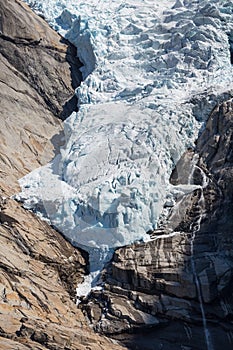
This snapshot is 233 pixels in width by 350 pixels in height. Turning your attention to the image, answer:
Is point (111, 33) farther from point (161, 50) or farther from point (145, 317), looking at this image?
point (145, 317)

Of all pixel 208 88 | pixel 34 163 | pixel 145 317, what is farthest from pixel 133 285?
pixel 208 88

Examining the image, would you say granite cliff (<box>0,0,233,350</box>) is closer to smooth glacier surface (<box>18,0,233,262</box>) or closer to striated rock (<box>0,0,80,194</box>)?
striated rock (<box>0,0,80,194</box>)

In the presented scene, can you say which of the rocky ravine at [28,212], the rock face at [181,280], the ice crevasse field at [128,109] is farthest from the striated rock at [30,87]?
the rock face at [181,280]

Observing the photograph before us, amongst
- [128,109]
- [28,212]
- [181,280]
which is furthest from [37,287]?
[128,109]

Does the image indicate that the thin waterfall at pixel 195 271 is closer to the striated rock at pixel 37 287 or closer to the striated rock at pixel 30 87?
the striated rock at pixel 37 287

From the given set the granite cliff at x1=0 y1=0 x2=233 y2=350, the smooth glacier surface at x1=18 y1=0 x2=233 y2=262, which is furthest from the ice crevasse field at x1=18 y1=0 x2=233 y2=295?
the granite cliff at x1=0 y1=0 x2=233 y2=350

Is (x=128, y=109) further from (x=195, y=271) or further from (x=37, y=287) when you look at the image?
(x=37, y=287)
